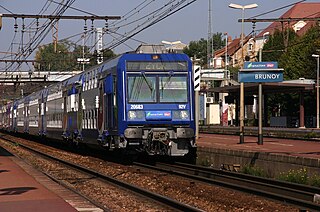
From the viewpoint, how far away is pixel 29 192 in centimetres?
1405

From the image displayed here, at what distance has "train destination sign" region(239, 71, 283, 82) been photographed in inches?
1095

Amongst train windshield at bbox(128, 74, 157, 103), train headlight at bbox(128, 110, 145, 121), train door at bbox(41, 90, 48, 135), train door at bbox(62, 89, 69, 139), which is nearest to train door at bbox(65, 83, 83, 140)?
train door at bbox(62, 89, 69, 139)

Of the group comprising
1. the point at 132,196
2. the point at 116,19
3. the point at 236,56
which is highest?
the point at 236,56

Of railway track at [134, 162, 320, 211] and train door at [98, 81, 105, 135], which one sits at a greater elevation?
train door at [98, 81, 105, 135]

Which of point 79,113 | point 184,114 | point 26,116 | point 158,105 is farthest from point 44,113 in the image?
point 184,114

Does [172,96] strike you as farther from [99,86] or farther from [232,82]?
[232,82]

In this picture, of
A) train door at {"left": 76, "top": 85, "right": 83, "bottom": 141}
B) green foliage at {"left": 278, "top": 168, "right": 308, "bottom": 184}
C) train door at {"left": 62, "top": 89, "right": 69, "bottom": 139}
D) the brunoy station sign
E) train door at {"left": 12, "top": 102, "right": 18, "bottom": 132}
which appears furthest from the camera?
train door at {"left": 12, "top": 102, "right": 18, "bottom": 132}

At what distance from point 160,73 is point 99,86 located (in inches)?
141

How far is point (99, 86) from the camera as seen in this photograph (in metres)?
24.0

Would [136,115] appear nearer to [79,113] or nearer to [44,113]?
[79,113]

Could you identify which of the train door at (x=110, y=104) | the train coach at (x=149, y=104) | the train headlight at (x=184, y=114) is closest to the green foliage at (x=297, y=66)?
the train door at (x=110, y=104)

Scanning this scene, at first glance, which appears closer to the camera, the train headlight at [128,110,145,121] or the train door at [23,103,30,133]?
the train headlight at [128,110,145,121]

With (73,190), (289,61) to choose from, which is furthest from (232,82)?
(73,190)

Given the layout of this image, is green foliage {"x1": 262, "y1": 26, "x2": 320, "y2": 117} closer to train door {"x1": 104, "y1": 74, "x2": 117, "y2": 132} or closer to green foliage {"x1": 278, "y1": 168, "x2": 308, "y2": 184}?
train door {"x1": 104, "y1": 74, "x2": 117, "y2": 132}
